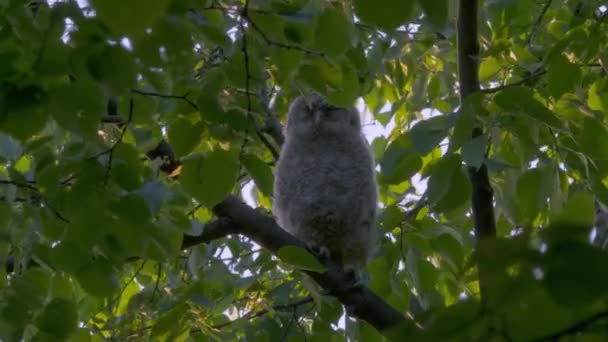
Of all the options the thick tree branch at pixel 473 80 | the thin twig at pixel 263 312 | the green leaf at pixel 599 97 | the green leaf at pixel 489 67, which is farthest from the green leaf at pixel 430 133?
the thin twig at pixel 263 312

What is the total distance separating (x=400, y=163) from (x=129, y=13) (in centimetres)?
112

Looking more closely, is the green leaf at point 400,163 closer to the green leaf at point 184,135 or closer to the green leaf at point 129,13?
the green leaf at point 184,135

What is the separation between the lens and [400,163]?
188 cm

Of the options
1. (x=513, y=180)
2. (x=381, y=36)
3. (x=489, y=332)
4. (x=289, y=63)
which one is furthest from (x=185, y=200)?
(x=489, y=332)

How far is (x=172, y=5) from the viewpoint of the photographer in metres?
1.59

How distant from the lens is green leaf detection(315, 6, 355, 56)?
5.56ft

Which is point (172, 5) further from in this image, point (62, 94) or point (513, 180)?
point (513, 180)

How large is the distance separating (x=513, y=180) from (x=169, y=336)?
90 cm

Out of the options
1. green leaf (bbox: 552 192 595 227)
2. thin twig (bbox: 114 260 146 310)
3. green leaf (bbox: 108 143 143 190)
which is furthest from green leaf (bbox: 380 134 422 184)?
thin twig (bbox: 114 260 146 310)

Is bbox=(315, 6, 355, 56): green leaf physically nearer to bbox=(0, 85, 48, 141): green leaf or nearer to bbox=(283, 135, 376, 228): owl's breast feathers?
bbox=(0, 85, 48, 141): green leaf

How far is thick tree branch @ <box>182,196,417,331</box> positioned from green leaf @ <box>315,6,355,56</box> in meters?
0.83

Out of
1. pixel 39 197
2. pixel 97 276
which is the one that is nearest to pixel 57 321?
pixel 97 276

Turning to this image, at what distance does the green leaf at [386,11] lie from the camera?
1074 mm

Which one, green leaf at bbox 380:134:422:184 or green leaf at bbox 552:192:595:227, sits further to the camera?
green leaf at bbox 380:134:422:184
